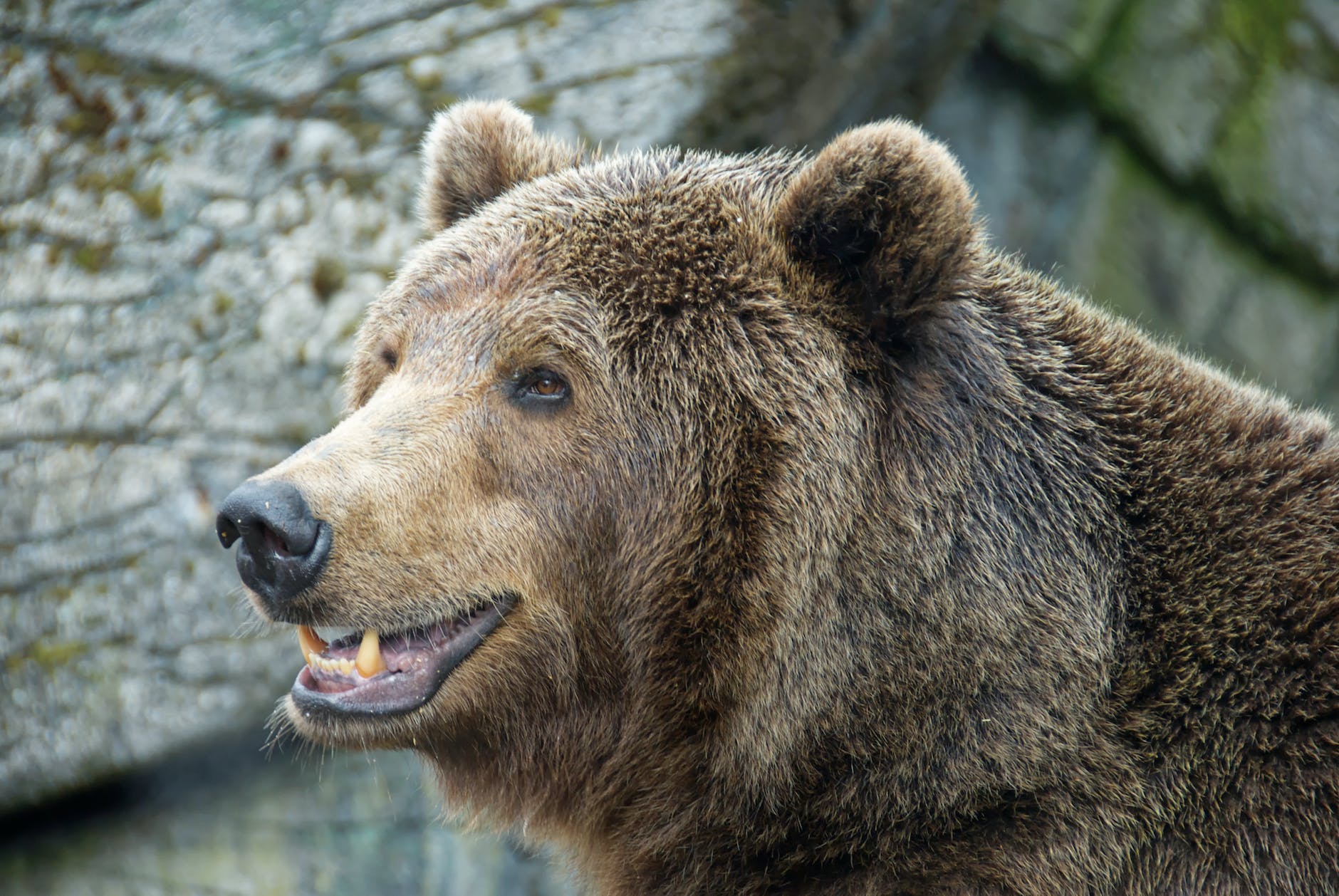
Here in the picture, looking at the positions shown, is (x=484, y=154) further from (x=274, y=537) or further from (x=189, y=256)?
(x=189, y=256)

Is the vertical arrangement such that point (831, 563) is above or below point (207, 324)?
above

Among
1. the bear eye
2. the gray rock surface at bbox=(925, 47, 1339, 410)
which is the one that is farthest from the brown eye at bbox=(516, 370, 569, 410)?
the gray rock surface at bbox=(925, 47, 1339, 410)

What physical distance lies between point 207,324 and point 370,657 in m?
3.29

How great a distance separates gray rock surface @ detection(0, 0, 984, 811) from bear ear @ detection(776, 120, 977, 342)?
10.4 ft

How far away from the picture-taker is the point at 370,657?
3.50m

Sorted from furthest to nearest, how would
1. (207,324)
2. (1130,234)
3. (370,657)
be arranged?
1. (1130,234)
2. (207,324)
3. (370,657)

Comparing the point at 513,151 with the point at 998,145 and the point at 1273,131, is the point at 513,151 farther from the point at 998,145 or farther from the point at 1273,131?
the point at 1273,131

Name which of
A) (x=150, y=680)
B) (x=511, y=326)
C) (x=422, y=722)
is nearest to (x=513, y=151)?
(x=511, y=326)

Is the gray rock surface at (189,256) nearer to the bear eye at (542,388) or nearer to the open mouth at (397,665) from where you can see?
the open mouth at (397,665)

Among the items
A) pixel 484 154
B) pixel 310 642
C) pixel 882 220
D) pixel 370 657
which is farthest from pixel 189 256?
pixel 882 220

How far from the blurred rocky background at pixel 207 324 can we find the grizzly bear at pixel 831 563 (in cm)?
247

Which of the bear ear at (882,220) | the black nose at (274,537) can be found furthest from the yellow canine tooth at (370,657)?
the bear ear at (882,220)

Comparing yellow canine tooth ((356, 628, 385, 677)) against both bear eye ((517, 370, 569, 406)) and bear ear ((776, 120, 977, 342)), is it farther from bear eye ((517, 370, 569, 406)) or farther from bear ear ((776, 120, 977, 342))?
bear ear ((776, 120, 977, 342))

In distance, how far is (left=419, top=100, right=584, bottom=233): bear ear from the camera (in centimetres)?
434
